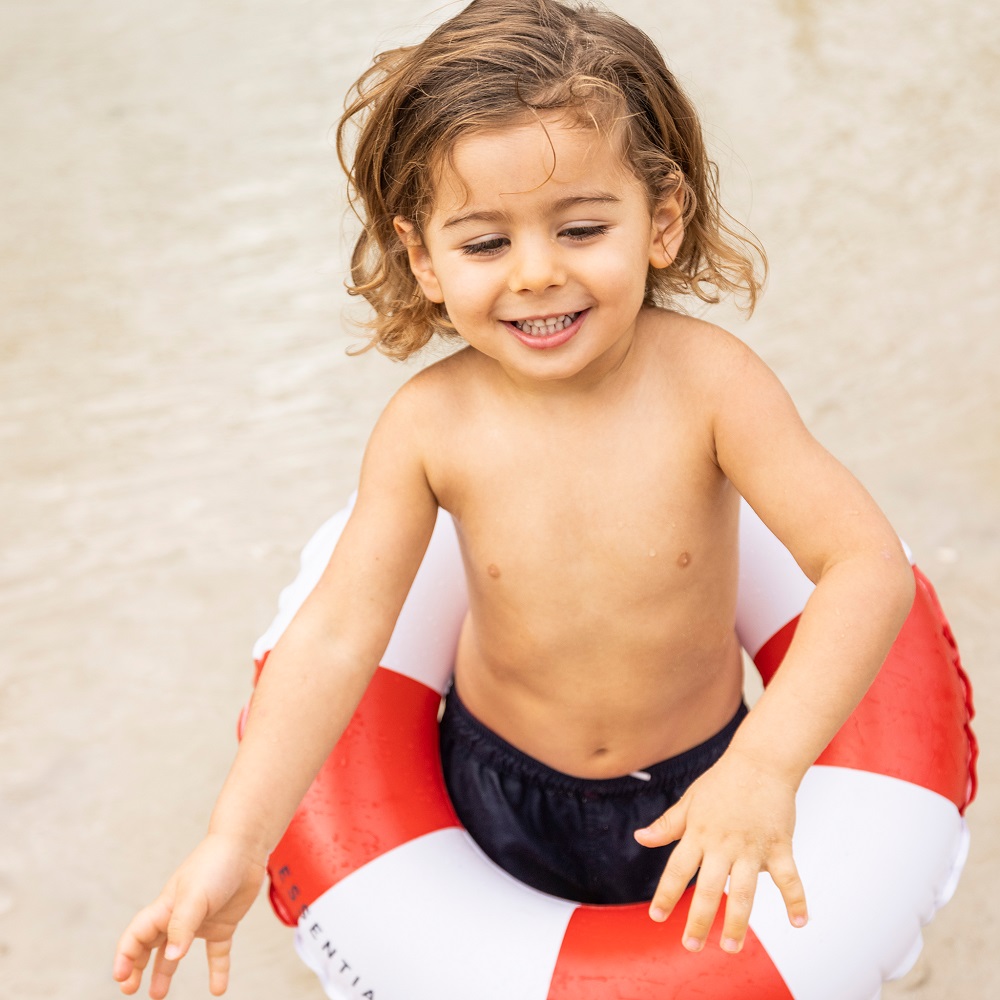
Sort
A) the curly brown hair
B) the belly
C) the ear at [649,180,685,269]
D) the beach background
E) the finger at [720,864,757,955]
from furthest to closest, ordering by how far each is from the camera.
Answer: the beach background → the belly → the ear at [649,180,685,269] → the curly brown hair → the finger at [720,864,757,955]

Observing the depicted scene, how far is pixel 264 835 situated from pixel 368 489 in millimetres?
292

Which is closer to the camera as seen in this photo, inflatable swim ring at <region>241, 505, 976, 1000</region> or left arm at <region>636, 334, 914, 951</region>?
left arm at <region>636, 334, 914, 951</region>

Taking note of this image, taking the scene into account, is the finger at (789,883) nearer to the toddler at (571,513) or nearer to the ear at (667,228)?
the toddler at (571,513)

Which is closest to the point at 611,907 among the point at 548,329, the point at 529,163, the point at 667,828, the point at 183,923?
the point at 667,828

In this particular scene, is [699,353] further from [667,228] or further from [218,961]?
[218,961]

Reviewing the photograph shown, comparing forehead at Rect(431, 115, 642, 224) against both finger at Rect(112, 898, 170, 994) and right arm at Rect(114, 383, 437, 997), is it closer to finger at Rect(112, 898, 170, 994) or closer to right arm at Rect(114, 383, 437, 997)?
right arm at Rect(114, 383, 437, 997)

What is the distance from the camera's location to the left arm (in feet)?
2.80

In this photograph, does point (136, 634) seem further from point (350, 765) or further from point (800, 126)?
point (800, 126)

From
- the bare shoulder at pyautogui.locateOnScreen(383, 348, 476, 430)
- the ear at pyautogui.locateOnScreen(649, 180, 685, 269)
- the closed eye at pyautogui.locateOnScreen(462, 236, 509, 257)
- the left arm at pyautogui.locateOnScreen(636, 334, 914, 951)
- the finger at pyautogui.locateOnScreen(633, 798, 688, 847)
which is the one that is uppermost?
the closed eye at pyautogui.locateOnScreen(462, 236, 509, 257)

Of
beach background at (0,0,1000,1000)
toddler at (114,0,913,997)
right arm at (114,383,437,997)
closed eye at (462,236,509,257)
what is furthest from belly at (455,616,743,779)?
beach background at (0,0,1000,1000)

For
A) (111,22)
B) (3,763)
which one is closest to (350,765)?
(3,763)

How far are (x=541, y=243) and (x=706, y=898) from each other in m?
0.46

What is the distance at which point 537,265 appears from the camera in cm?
93

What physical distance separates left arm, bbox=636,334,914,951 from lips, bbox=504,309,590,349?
132 mm
